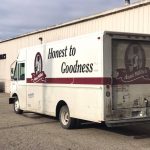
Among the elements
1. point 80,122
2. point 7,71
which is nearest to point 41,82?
point 80,122

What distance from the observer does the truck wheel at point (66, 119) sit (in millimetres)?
13742

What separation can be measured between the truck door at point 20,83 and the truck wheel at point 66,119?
11.8ft

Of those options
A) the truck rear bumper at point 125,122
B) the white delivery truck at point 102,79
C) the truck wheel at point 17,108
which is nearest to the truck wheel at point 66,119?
the white delivery truck at point 102,79

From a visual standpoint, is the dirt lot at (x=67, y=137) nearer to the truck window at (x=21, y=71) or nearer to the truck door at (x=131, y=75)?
the truck door at (x=131, y=75)

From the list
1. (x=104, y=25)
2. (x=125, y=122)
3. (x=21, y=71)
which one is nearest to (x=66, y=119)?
(x=125, y=122)

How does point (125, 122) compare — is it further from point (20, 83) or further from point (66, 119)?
point (20, 83)

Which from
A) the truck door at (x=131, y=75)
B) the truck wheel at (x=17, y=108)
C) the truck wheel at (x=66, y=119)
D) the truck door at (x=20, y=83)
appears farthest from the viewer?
the truck wheel at (x=17, y=108)

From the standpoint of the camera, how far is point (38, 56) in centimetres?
1596

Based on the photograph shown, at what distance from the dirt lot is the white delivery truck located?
49 centimetres

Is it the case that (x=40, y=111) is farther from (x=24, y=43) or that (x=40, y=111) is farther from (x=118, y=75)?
(x=24, y=43)

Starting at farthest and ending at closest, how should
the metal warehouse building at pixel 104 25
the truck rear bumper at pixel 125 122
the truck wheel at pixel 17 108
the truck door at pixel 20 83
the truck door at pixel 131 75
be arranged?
the truck wheel at pixel 17 108, the metal warehouse building at pixel 104 25, the truck door at pixel 20 83, the truck door at pixel 131 75, the truck rear bumper at pixel 125 122

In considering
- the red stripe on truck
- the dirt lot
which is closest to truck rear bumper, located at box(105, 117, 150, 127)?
the dirt lot

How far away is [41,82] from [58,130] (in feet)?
8.56

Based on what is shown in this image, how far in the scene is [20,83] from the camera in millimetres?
17891
